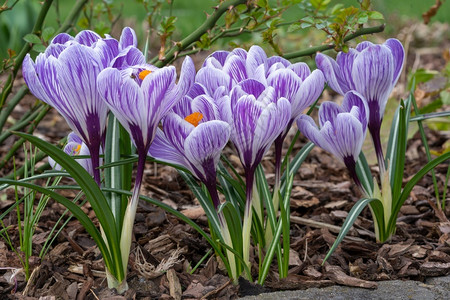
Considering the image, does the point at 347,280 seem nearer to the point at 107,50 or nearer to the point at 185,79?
the point at 185,79

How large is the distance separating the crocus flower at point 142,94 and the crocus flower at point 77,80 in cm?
6

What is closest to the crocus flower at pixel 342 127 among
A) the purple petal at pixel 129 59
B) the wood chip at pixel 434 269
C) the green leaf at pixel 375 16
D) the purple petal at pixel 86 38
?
the green leaf at pixel 375 16

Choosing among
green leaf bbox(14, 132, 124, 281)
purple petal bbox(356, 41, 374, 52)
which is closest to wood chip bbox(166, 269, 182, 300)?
green leaf bbox(14, 132, 124, 281)

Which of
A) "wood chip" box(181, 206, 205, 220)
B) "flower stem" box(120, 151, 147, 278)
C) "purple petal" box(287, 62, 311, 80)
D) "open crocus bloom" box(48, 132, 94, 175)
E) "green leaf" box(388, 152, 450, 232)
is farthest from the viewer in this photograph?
"wood chip" box(181, 206, 205, 220)

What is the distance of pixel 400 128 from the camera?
66.6 inches

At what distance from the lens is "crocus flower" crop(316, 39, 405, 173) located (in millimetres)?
1583

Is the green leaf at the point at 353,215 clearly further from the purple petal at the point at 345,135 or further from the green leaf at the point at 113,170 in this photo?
the green leaf at the point at 113,170

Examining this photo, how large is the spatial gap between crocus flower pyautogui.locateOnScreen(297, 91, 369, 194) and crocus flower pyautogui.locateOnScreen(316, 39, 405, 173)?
6 centimetres

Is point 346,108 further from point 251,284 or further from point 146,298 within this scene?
point 146,298

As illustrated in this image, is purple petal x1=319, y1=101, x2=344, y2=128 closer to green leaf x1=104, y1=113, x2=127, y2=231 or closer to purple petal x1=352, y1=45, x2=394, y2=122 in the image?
purple petal x1=352, y1=45, x2=394, y2=122

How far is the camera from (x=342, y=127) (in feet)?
5.00

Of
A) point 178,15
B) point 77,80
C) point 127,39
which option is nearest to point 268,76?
point 127,39

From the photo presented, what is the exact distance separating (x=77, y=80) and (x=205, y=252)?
0.70 metres

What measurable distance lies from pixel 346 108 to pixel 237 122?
0.39 metres
